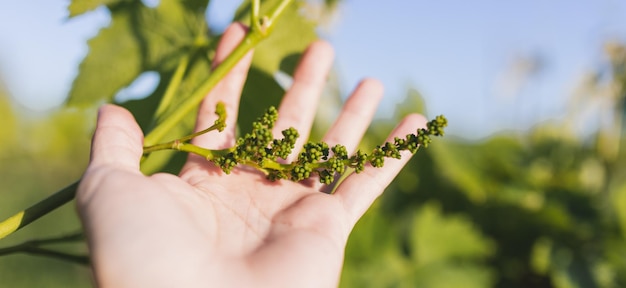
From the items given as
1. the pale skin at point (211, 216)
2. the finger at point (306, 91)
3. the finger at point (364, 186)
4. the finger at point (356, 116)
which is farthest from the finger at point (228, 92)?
the finger at point (364, 186)

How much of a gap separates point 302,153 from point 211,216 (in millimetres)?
254

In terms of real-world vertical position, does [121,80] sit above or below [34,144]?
above

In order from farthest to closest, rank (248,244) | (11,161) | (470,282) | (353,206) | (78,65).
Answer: (11,161), (470,282), (78,65), (353,206), (248,244)

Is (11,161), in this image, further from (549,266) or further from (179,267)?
(179,267)

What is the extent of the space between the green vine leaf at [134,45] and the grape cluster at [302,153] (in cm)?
65

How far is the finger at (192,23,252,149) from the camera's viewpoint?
184cm

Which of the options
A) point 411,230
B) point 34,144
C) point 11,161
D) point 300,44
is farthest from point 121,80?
point 34,144

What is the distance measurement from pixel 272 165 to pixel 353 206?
260 mm

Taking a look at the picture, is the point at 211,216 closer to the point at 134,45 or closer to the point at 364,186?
the point at 364,186

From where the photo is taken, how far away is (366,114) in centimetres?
202

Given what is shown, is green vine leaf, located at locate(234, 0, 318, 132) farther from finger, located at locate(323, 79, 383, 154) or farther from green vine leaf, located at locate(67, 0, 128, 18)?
green vine leaf, located at locate(67, 0, 128, 18)

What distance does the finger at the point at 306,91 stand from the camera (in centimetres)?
198

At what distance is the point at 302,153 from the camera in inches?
57.6

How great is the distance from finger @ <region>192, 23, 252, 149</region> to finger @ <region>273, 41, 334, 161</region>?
0.49ft
